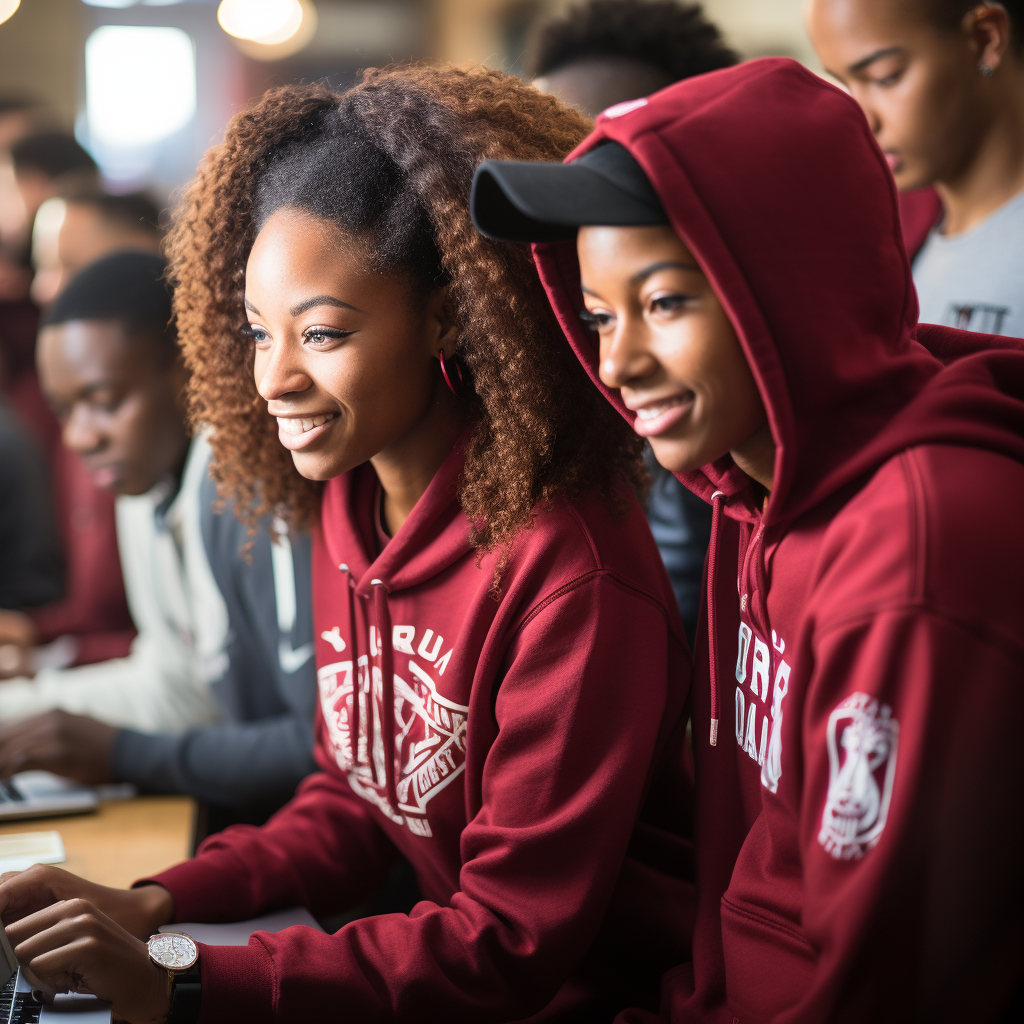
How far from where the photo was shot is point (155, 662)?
1.71 metres

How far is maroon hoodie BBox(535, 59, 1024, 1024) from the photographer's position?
612 millimetres

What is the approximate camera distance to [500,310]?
91 centimetres

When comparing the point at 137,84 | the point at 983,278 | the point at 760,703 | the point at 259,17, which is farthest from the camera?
the point at 137,84

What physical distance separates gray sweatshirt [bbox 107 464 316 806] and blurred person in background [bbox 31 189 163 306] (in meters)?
1.13

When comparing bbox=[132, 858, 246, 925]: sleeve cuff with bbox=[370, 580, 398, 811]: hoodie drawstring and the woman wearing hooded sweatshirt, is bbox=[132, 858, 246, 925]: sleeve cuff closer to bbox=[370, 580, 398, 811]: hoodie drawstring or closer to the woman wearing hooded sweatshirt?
bbox=[370, 580, 398, 811]: hoodie drawstring

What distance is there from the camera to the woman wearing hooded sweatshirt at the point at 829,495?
0.61 meters

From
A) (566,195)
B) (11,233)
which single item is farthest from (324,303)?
(11,233)

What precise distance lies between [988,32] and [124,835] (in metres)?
1.60

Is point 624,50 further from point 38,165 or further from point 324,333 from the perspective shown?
point 38,165

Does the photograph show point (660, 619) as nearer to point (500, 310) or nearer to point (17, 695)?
point (500, 310)

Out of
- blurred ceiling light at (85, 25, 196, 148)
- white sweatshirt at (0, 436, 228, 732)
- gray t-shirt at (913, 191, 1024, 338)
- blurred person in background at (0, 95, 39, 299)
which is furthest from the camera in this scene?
blurred ceiling light at (85, 25, 196, 148)

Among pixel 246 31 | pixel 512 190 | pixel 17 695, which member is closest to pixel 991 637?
pixel 512 190

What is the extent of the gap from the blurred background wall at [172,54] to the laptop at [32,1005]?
5.07m

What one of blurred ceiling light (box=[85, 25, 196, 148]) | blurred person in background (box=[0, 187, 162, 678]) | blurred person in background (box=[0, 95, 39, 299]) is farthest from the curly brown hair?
blurred ceiling light (box=[85, 25, 196, 148])
